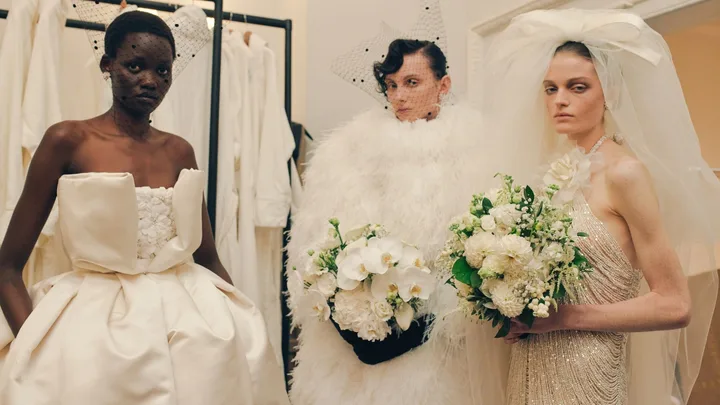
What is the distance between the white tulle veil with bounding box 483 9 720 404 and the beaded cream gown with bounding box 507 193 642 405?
15 centimetres

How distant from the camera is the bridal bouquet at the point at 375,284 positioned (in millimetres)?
1592

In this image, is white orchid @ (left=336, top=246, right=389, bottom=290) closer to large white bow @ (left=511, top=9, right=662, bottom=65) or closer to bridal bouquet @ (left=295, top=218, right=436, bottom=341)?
bridal bouquet @ (left=295, top=218, right=436, bottom=341)

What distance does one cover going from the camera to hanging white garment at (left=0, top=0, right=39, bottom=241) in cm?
192

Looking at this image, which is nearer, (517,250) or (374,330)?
(517,250)

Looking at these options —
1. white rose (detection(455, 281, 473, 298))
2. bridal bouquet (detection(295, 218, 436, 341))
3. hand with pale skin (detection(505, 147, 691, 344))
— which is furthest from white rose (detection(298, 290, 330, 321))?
hand with pale skin (detection(505, 147, 691, 344))

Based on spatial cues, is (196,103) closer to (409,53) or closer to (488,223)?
(409,53)

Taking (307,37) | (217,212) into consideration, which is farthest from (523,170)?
(307,37)

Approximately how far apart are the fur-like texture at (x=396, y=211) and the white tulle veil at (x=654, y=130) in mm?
279

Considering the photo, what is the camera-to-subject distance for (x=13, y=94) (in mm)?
1983

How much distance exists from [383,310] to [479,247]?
0.38 metres

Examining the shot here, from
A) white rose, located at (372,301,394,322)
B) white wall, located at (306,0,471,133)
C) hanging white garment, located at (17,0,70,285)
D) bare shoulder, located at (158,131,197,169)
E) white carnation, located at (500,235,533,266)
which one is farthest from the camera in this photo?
white wall, located at (306,0,471,133)

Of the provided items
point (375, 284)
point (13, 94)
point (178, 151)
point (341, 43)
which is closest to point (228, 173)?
point (178, 151)

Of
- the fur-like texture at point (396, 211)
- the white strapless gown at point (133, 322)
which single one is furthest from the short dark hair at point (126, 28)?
the fur-like texture at point (396, 211)

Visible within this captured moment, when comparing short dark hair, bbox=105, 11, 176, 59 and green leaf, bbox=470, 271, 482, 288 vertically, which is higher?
short dark hair, bbox=105, 11, 176, 59
